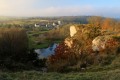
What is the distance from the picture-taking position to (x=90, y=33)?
33000 mm

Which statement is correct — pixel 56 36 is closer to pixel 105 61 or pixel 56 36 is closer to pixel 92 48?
pixel 92 48

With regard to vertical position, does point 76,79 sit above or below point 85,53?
above

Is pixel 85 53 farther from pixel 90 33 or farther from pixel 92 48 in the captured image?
pixel 90 33

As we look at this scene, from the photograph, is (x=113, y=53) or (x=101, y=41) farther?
(x=101, y=41)

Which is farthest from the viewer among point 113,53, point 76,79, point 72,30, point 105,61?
point 72,30

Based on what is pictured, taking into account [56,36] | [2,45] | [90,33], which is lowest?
[56,36]

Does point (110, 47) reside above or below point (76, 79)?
below

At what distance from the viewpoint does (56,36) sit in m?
81.2

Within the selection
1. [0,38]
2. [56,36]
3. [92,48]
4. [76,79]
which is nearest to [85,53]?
[92,48]

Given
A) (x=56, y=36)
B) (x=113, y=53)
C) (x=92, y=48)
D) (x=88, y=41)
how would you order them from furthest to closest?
(x=56, y=36)
(x=88, y=41)
(x=92, y=48)
(x=113, y=53)

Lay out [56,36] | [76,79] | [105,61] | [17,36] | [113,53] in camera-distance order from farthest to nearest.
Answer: [56,36] < [17,36] < [113,53] < [105,61] < [76,79]

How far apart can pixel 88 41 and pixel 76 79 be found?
20.6 metres

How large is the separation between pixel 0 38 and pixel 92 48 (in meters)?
19.0

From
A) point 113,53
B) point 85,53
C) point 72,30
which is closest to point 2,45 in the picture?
point 72,30
